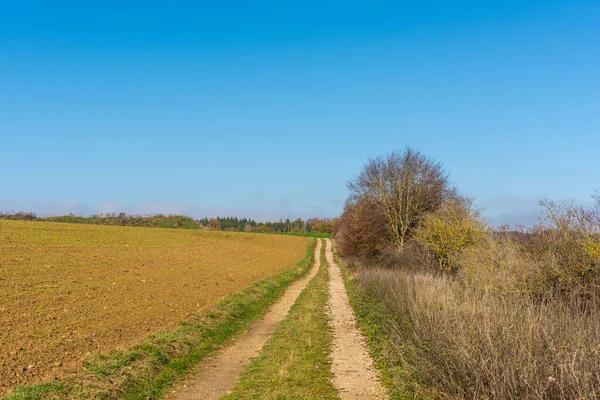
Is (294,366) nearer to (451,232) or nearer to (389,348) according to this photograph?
(389,348)

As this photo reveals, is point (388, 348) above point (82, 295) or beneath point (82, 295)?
beneath

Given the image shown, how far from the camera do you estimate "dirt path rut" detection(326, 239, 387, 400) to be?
9164 mm

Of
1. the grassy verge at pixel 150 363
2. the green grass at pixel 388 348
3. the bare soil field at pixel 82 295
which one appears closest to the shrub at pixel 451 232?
the green grass at pixel 388 348

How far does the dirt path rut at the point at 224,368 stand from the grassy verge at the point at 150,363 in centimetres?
42

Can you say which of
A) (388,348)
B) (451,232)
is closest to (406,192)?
(451,232)

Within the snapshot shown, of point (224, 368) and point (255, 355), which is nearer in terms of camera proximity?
point (224, 368)

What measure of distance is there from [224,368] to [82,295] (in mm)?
9339

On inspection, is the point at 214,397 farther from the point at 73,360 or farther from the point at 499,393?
the point at 499,393

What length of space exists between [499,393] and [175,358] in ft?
29.3

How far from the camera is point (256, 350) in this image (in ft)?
43.1

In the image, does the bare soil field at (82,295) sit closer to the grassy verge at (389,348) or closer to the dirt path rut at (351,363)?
the dirt path rut at (351,363)

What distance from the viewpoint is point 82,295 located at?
1706cm

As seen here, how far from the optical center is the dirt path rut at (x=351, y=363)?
9164 mm

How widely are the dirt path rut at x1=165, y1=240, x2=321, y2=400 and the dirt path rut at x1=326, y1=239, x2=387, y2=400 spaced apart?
2.63 metres
